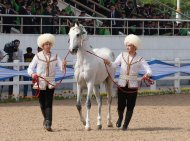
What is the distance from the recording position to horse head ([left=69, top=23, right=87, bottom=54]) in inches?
591

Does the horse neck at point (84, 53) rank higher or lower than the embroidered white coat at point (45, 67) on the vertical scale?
higher

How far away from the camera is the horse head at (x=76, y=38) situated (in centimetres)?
1501

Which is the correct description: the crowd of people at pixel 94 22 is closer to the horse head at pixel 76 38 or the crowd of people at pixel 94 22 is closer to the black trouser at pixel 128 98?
the horse head at pixel 76 38

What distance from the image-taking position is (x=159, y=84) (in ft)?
102

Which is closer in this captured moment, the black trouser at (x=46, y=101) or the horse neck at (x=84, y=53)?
the black trouser at (x=46, y=101)

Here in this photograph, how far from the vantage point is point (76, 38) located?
1518cm

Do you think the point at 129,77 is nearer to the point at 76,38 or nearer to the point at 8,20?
the point at 76,38

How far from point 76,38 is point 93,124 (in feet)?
7.65

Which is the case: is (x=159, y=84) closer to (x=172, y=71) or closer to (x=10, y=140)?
(x=172, y=71)

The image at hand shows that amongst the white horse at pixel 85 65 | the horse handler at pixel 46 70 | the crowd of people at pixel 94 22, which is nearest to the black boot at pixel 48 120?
the horse handler at pixel 46 70

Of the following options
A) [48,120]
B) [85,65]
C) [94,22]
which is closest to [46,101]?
[48,120]

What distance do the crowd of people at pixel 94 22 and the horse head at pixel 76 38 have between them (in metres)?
13.9

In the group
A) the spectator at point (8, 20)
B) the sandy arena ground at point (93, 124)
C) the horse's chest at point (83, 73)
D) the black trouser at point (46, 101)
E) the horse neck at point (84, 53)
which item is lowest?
the sandy arena ground at point (93, 124)

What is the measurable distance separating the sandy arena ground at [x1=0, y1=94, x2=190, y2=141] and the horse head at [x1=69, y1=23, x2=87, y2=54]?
1725 millimetres
